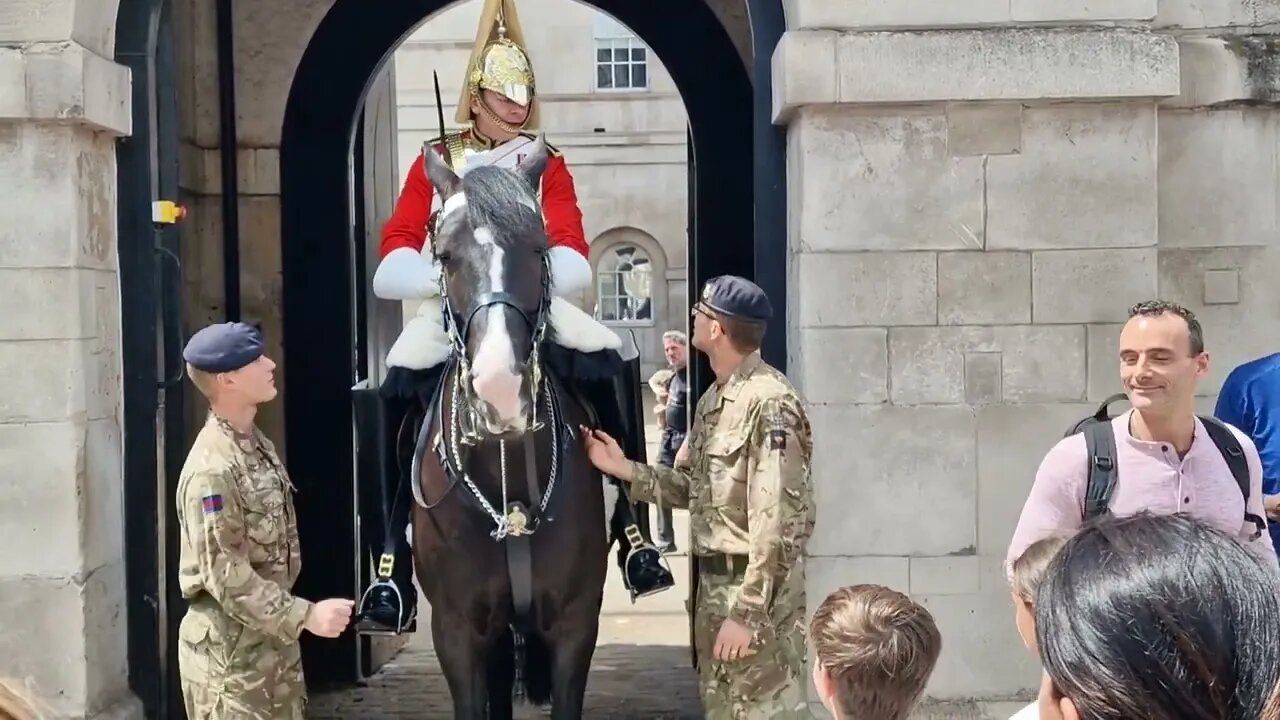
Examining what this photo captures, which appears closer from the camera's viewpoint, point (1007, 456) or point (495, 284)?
point (495, 284)

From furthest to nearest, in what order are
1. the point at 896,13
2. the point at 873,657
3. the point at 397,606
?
1. the point at 896,13
2. the point at 397,606
3. the point at 873,657

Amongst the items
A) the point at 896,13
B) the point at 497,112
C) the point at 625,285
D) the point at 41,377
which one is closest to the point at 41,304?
the point at 41,377

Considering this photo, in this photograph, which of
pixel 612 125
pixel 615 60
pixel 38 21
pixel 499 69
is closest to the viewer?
pixel 38 21

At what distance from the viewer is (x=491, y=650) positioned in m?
4.12

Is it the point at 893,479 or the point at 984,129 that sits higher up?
the point at 984,129

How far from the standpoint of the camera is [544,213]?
458cm

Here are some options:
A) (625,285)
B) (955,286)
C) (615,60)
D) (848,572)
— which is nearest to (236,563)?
(848,572)

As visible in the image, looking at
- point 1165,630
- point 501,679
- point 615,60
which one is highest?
point 615,60

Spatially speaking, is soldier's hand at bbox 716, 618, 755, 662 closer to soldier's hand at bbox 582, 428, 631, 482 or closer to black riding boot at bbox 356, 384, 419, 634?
soldier's hand at bbox 582, 428, 631, 482

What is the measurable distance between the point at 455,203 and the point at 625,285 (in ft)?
71.0

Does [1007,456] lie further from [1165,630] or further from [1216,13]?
[1165,630]

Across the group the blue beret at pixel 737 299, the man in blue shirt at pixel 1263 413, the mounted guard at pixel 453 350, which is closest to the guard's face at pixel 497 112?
the mounted guard at pixel 453 350

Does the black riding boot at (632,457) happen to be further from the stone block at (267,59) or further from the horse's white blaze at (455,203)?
the stone block at (267,59)

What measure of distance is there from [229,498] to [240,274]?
133 inches
